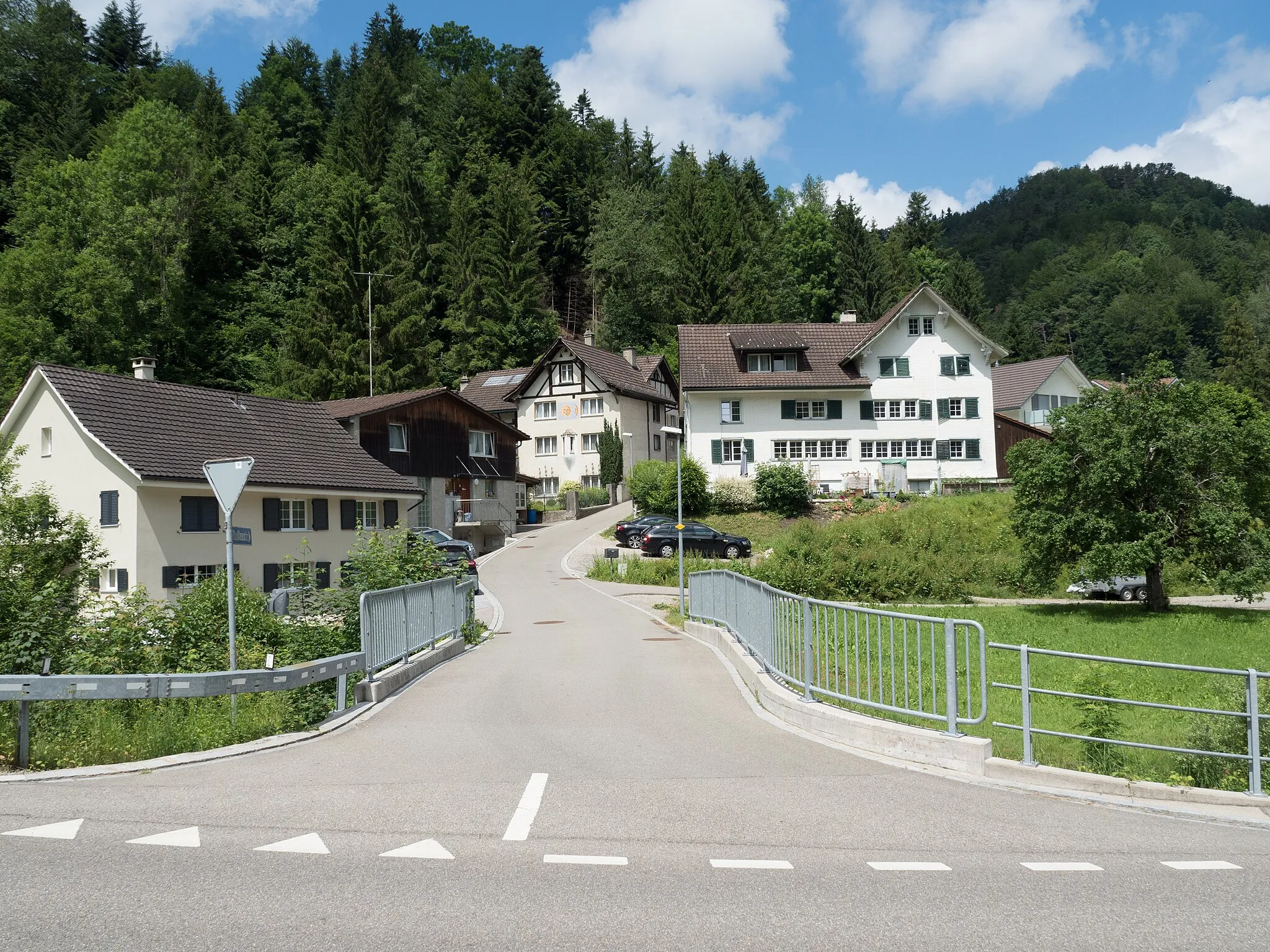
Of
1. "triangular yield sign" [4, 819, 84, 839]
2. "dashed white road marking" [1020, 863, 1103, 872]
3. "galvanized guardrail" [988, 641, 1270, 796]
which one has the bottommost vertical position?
"dashed white road marking" [1020, 863, 1103, 872]

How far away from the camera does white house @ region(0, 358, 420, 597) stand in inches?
1249

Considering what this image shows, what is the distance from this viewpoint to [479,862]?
6.51 meters

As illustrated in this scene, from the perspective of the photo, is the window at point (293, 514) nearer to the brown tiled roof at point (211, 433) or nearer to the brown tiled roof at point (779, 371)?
the brown tiled roof at point (211, 433)

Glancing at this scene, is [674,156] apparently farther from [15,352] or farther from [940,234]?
[15,352]

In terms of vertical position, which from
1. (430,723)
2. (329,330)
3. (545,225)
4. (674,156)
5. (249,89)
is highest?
(249,89)

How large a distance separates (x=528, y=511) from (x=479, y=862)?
5621cm

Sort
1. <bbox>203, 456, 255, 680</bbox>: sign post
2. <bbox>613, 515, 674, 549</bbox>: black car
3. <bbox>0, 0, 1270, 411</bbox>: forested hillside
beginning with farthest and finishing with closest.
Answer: <bbox>0, 0, 1270, 411</bbox>: forested hillside < <bbox>613, 515, 674, 549</bbox>: black car < <bbox>203, 456, 255, 680</bbox>: sign post

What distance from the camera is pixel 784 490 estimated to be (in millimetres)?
50438

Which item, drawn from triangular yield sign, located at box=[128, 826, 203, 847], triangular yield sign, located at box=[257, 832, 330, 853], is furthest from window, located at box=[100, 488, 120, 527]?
triangular yield sign, located at box=[257, 832, 330, 853]

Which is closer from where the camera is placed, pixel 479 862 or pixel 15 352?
pixel 479 862

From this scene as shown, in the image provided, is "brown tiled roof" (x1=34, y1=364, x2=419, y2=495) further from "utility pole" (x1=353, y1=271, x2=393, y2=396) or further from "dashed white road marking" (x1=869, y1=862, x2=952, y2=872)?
"dashed white road marking" (x1=869, y1=862, x2=952, y2=872)

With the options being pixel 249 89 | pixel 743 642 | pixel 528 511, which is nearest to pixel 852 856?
pixel 743 642

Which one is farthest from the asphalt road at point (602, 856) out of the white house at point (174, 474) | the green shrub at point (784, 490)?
the green shrub at point (784, 490)

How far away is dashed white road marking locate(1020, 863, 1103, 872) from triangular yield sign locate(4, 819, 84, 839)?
633 cm
